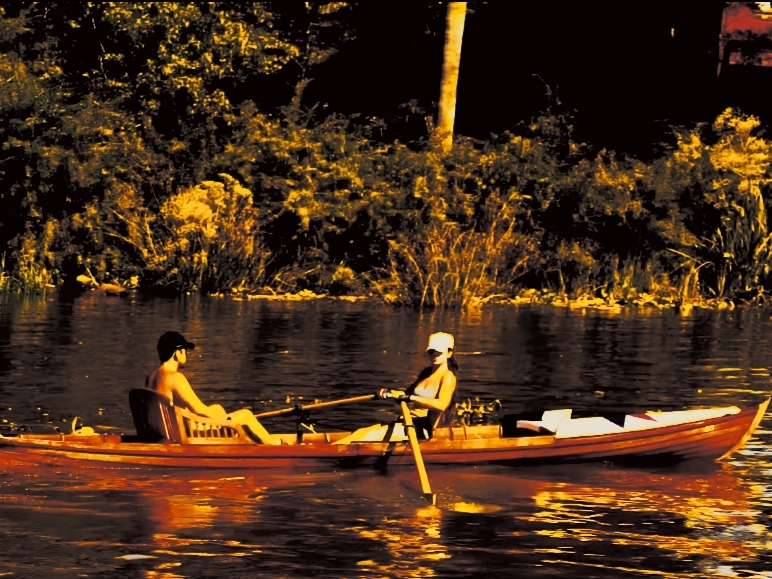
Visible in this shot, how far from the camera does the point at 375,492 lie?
17359 millimetres

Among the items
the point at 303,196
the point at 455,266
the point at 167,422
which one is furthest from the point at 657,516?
the point at 303,196

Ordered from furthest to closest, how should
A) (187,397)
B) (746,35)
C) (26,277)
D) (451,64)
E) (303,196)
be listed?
(746,35) → (451,64) → (303,196) → (26,277) → (187,397)

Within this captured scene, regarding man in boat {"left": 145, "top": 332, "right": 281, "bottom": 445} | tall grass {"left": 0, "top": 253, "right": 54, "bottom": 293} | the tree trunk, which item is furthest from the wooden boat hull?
the tree trunk

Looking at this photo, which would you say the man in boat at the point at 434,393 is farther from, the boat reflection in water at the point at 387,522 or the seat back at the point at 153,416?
the seat back at the point at 153,416

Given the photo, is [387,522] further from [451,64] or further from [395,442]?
[451,64]

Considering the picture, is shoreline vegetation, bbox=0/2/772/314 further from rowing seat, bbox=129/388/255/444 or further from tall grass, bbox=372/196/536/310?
rowing seat, bbox=129/388/255/444

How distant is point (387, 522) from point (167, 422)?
2899 millimetres

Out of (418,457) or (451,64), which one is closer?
(418,457)

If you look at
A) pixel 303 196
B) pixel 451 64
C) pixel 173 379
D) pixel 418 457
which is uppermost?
pixel 451 64

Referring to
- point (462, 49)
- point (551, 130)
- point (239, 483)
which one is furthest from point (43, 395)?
point (462, 49)

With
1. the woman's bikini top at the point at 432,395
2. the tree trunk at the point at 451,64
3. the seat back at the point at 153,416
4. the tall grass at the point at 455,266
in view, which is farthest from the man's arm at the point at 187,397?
the tree trunk at the point at 451,64

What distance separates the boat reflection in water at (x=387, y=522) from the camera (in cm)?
1393

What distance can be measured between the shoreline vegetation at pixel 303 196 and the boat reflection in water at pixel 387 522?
69.9 ft

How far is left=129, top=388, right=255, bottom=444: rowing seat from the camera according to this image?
17.7 meters
